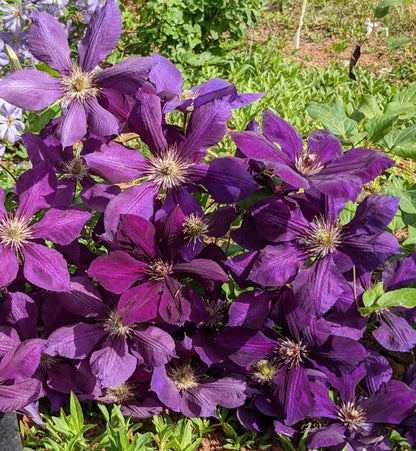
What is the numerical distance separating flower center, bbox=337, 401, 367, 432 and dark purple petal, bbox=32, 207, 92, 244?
81cm

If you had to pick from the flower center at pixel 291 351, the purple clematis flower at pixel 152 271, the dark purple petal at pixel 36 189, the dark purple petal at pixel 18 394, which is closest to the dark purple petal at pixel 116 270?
the purple clematis flower at pixel 152 271

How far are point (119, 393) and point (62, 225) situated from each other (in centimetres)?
52

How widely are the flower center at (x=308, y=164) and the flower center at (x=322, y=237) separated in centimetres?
14

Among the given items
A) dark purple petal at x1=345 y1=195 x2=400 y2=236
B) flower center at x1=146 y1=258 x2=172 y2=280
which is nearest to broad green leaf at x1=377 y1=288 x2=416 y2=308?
dark purple petal at x1=345 y1=195 x2=400 y2=236

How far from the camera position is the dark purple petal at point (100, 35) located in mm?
1195

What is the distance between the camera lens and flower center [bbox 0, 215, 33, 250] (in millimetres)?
1276

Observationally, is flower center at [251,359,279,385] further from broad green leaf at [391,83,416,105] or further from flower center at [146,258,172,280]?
broad green leaf at [391,83,416,105]

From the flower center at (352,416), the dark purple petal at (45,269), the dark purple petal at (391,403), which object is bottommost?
the flower center at (352,416)

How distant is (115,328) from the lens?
1365 mm

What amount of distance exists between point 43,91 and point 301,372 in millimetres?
879

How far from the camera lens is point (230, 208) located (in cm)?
128

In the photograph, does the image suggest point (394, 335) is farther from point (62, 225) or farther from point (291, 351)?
point (62, 225)

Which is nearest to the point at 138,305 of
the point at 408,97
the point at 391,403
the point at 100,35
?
the point at 100,35

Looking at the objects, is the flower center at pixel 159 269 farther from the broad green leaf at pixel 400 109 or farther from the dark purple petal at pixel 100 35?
the broad green leaf at pixel 400 109
